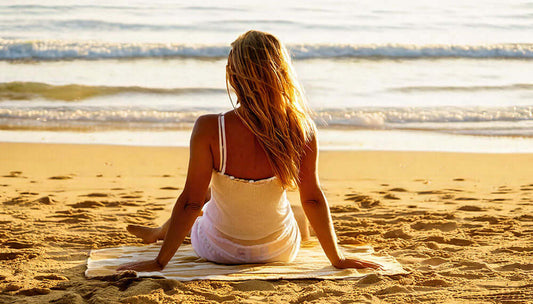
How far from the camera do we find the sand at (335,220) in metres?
3.62

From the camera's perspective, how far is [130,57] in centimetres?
1557

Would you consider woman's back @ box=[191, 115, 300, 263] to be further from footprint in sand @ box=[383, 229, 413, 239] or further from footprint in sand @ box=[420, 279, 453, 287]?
footprint in sand @ box=[383, 229, 413, 239]

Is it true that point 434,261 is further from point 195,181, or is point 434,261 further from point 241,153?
point 195,181

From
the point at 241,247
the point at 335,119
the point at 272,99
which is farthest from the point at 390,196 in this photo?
the point at 335,119

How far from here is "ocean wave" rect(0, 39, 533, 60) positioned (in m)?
15.6

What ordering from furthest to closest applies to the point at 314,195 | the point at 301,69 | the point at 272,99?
1. the point at 301,69
2. the point at 314,195
3. the point at 272,99

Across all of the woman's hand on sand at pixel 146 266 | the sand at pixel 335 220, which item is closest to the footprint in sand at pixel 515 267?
the sand at pixel 335 220

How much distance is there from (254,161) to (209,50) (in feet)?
41.7

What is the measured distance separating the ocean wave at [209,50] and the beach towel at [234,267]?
35.7 feet

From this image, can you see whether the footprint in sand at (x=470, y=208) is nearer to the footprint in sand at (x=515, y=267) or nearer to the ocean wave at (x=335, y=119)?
the footprint in sand at (x=515, y=267)

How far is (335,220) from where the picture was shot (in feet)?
18.4

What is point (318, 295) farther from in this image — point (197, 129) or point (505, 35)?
point (505, 35)

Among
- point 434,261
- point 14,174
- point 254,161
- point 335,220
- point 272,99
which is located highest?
point 272,99

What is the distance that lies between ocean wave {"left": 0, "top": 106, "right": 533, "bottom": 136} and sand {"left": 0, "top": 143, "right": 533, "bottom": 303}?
1.65 metres
